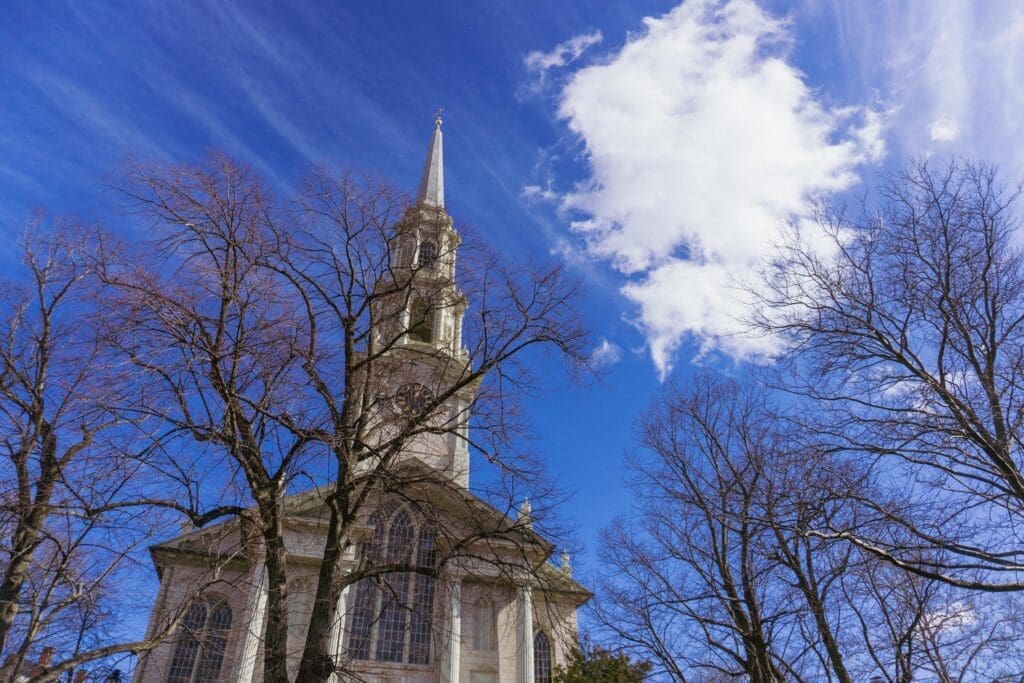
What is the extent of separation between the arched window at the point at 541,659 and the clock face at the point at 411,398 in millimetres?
14679

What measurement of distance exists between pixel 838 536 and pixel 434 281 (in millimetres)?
6473

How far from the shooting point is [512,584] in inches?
368

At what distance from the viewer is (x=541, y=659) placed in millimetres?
22500

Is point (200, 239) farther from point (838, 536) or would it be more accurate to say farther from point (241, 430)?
point (838, 536)

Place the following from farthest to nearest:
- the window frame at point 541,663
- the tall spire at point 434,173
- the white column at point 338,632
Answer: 1. the tall spire at point 434,173
2. the window frame at point 541,663
3. the white column at point 338,632

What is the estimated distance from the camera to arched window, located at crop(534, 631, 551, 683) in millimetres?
22031


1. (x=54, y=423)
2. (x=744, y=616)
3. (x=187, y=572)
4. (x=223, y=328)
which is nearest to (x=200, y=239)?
(x=223, y=328)

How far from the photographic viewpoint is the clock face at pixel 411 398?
9.73 metres

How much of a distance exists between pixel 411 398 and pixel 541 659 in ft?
52.7

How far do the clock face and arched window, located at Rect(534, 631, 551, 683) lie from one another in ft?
48.2

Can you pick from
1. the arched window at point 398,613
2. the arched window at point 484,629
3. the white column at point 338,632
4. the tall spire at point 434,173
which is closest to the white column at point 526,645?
the arched window at point 484,629

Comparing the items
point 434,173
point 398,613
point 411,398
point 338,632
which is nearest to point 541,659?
point 398,613

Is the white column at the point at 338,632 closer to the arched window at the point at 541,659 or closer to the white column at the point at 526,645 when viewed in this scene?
the white column at the point at 526,645

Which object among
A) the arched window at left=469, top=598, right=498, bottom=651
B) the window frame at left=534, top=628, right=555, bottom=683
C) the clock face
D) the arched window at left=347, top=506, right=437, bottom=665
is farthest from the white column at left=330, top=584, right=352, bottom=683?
the window frame at left=534, top=628, right=555, bottom=683
